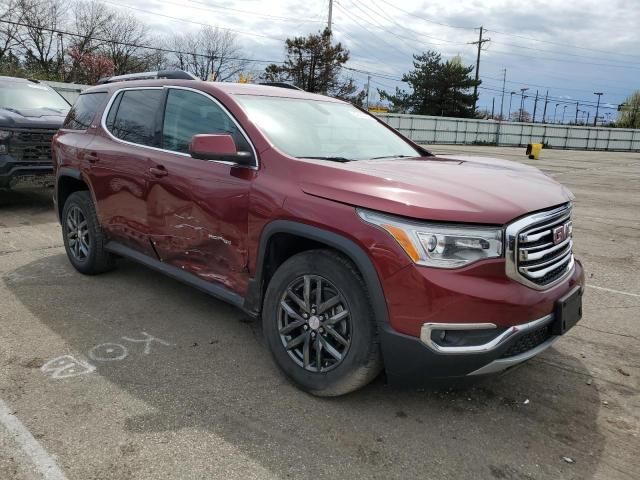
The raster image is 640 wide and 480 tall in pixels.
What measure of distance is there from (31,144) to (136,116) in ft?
14.5

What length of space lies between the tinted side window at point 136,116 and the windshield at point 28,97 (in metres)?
5.18

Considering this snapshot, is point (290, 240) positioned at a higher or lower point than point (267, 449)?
higher

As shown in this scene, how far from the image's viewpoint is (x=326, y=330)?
2.96 m

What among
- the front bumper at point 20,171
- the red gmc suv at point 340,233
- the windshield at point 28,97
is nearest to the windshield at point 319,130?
the red gmc suv at point 340,233

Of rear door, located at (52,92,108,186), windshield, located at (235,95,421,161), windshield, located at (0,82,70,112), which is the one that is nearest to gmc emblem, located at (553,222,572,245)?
windshield, located at (235,95,421,161)

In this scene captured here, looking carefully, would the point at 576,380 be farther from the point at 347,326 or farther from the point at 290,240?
the point at 290,240

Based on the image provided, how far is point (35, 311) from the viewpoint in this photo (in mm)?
4281

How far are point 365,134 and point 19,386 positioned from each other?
285 centimetres

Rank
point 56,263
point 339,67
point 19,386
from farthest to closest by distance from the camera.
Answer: point 339,67
point 56,263
point 19,386

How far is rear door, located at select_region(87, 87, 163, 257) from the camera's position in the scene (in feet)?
13.8

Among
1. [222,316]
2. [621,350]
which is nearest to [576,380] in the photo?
[621,350]

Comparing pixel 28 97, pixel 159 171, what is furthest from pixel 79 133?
pixel 28 97

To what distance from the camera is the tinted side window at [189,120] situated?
12.0 feet

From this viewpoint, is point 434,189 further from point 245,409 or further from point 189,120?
point 189,120
